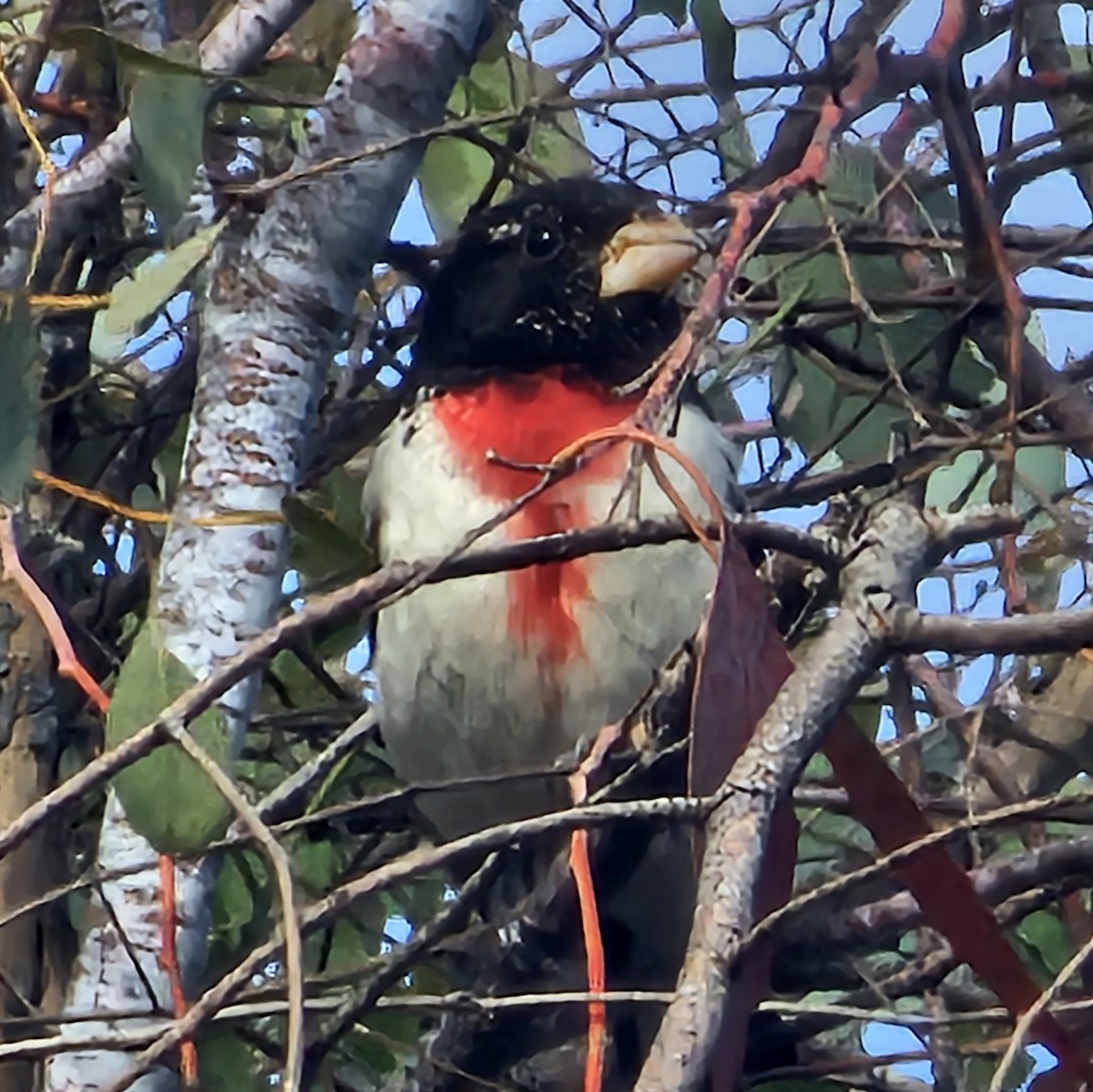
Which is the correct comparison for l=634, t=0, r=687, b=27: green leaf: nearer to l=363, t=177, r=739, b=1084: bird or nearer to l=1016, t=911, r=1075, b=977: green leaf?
l=363, t=177, r=739, b=1084: bird

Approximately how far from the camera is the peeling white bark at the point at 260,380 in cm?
117

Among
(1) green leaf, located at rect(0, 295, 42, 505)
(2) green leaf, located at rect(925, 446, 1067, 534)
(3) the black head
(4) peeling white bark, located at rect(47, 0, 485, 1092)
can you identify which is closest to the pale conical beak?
(3) the black head

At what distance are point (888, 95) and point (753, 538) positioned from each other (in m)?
0.41

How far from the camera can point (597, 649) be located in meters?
1.54

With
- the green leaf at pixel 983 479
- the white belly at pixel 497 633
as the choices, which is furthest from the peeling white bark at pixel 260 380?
the green leaf at pixel 983 479

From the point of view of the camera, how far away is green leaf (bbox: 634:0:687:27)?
141 cm

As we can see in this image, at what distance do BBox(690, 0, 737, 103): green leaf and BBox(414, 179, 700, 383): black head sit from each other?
0.40 metres

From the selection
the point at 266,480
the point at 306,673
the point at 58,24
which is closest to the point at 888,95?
the point at 266,480

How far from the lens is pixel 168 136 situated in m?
1.07

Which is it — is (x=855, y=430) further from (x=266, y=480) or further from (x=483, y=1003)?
(x=483, y=1003)

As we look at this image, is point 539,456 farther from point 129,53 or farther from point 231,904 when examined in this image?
point 129,53

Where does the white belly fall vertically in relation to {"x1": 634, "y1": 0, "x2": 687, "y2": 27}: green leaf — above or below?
below

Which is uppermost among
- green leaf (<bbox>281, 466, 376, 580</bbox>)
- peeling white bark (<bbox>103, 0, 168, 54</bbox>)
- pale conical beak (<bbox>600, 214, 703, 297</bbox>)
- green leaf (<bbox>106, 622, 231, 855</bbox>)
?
peeling white bark (<bbox>103, 0, 168, 54</bbox>)

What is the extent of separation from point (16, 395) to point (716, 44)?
57 cm
